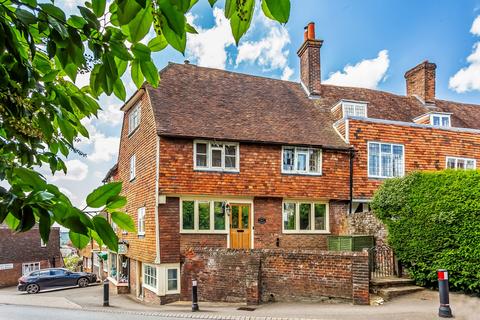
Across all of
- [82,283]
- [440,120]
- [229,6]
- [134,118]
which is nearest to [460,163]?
[440,120]

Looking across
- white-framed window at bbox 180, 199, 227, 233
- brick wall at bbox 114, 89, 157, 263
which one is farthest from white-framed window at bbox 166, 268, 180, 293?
white-framed window at bbox 180, 199, 227, 233

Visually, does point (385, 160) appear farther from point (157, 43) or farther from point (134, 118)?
point (157, 43)

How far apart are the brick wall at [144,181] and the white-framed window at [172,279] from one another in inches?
36.7

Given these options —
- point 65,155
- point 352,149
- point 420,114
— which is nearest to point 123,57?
point 65,155

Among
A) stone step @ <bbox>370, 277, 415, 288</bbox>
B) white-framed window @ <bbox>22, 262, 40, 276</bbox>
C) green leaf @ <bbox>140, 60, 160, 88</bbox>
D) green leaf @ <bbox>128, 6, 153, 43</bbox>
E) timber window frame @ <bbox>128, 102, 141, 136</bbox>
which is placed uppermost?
timber window frame @ <bbox>128, 102, 141, 136</bbox>

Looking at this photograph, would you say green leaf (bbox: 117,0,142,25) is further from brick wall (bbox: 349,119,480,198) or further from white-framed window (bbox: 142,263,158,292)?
brick wall (bbox: 349,119,480,198)

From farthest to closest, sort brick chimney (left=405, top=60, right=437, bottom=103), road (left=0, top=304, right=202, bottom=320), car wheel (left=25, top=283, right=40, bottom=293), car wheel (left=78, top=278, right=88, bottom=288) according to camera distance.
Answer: car wheel (left=78, top=278, right=88, bottom=288) → car wheel (left=25, top=283, right=40, bottom=293) → brick chimney (left=405, top=60, right=437, bottom=103) → road (left=0, top=304, right=202, bottom=320)

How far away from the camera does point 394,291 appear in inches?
540

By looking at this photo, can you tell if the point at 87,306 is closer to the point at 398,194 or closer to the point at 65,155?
the point at 398,194

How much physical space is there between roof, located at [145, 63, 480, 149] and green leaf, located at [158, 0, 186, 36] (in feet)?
53.5

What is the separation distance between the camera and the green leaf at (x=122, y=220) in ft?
4.78

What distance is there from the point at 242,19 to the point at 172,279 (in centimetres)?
1704

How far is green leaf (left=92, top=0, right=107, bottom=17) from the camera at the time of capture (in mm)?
1294

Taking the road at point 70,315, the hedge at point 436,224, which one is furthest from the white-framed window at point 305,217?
the road at point 70,315
